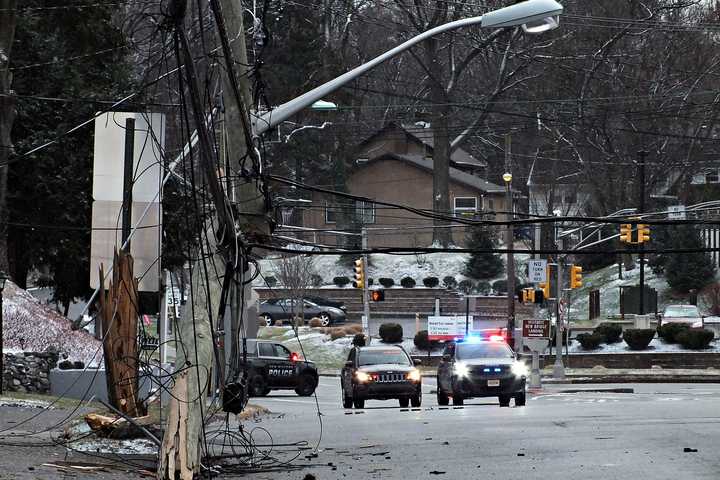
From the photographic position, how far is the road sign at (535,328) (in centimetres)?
3928

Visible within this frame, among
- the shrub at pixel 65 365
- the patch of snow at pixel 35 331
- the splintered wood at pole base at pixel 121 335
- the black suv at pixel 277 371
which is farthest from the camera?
the black suv at pixel 277 371

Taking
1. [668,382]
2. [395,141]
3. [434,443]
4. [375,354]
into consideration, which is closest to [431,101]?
[395,141]

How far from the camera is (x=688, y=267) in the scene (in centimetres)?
6450

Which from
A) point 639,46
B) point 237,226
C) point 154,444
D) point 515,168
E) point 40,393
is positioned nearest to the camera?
point 237,226

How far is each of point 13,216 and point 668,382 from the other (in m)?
22.1

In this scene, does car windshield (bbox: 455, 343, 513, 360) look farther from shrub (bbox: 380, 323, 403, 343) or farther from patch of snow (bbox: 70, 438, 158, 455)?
shrub (bbox: 380, 323, 403, 343)

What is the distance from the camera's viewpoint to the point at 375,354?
1186 inches

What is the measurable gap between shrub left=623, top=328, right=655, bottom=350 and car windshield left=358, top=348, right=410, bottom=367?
70.6ft

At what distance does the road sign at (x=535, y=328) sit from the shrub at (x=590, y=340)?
11897 millimetres

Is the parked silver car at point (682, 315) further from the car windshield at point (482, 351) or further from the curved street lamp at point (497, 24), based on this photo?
the curved street lamp at point (497, 24)

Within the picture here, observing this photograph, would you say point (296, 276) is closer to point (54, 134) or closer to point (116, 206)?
point (54, 134)

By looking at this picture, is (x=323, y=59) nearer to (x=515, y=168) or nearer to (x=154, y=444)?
(x=515, y=168)

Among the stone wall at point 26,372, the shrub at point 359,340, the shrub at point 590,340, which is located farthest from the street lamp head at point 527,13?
the shrub at point 359,340

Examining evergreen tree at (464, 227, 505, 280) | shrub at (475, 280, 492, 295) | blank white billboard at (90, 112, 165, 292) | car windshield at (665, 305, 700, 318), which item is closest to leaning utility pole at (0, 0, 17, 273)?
blank white billboard at (90, 112, 165, 292)
